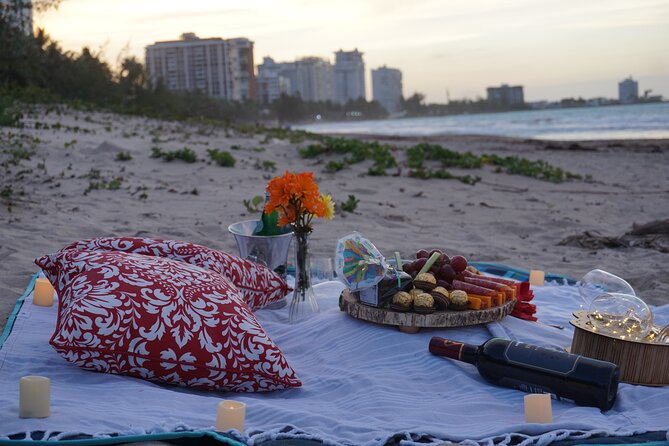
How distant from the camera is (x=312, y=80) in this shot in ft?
381

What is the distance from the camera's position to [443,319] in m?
3.21

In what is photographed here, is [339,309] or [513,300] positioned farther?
[339,309]

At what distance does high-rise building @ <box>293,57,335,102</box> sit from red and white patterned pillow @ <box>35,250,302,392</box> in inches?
4409

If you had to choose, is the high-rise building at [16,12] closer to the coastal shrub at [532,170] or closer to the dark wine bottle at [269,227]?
the coastal shrub at [532,170]

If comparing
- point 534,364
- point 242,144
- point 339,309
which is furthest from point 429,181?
point 534,364

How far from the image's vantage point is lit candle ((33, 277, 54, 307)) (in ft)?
12.2

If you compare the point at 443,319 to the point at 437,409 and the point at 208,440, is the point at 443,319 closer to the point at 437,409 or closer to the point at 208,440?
the point at 437,409

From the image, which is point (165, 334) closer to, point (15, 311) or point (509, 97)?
point (15, 311)

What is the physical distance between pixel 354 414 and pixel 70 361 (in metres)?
1.10

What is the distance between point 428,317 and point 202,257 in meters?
1.14

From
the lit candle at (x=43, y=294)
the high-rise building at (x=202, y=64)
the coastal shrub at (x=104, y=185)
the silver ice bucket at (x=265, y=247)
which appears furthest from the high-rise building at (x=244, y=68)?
the lit candle at (x=43, y=294)

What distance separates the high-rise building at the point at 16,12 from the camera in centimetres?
1448

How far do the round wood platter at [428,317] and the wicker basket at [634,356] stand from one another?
499 mm

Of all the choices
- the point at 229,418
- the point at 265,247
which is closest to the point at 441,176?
the point at 265,247
